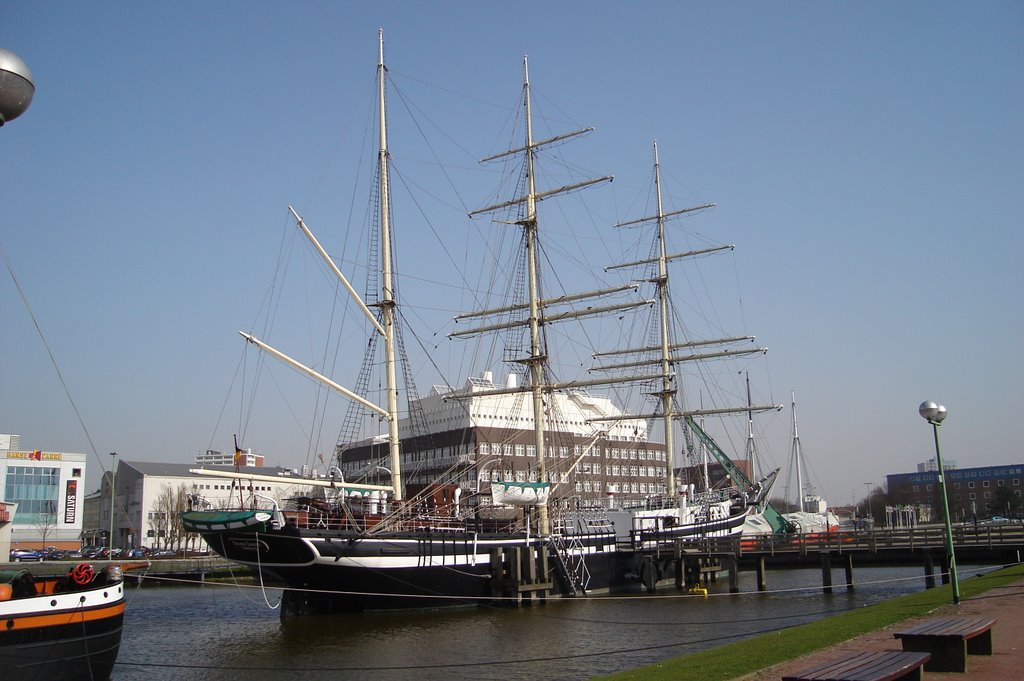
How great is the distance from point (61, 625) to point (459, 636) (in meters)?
13.9

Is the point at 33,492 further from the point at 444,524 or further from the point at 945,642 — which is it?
the point at 945,642

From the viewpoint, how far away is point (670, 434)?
64.1 metres

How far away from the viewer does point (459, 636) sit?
28.6 meters

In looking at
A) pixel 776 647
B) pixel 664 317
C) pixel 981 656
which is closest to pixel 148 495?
pixel 664 317

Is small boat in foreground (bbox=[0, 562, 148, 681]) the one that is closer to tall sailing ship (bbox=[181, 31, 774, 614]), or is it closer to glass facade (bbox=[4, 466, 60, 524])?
tall sailing ship (bbox=[181, 31, 774, 614])

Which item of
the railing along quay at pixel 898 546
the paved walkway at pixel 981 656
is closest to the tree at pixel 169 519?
the railing along quay at pixel 898 546

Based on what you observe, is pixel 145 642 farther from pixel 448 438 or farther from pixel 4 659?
pixel 448 438

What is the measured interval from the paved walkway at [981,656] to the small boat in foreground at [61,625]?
13.2 metres

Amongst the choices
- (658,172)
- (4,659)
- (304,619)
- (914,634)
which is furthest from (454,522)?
(658,172)

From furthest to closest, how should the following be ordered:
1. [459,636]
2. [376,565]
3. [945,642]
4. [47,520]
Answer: [47,520], [376,565], [459,636], [945,642]

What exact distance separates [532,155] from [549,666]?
126ft

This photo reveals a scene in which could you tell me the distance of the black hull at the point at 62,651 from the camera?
1648 cm

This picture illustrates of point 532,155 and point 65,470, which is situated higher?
point 532,155

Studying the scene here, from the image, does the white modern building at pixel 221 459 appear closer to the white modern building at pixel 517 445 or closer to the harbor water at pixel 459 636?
the white modern building at pixel 517 445
